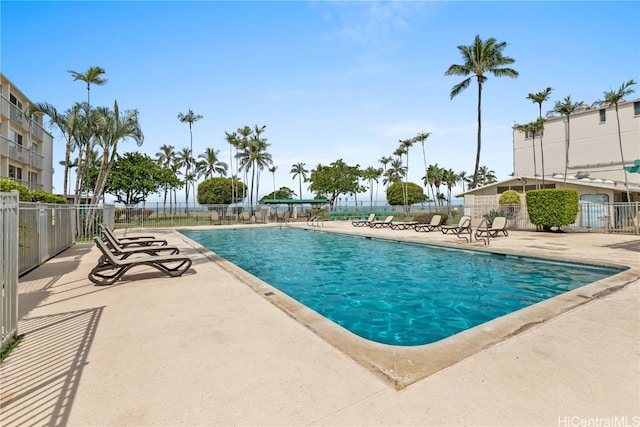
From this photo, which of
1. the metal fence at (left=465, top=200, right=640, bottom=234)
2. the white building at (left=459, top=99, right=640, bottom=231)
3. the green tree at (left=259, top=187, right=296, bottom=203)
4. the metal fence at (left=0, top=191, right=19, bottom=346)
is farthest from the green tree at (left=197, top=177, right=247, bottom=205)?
the metal fence at (left=0, top=191, right=19, bottom=346)

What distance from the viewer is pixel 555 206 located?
16266 mm

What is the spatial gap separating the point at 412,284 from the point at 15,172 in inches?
1322

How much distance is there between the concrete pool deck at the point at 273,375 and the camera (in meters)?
2.08

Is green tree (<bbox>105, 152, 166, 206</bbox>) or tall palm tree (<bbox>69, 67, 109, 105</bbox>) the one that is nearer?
tall palm tree (<bbox>69, 67, 109, 105</bbox>)

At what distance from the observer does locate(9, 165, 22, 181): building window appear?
24.6 meters

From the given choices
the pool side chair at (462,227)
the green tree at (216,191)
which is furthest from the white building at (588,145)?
the green tree at (216,191)

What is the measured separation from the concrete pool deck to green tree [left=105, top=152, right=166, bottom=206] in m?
39.7

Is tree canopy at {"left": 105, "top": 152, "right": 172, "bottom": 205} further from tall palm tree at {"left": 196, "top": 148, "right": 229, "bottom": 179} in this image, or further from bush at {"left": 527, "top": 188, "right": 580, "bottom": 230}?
bush at {"left": 527, "top": 188, "right": 580, "bottom": 230}

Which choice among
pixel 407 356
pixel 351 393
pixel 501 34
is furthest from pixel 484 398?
pixel 501 34

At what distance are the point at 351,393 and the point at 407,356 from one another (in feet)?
2.84

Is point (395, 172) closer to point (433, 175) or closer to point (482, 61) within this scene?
point (433, 175)

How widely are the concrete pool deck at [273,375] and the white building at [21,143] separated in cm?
2723

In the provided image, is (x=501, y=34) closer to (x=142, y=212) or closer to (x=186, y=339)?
(x=186, y=339)

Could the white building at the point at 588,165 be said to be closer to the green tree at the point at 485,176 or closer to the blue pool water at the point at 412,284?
the blue pool water at the point at 412,284
